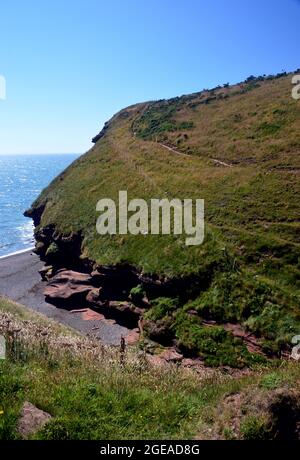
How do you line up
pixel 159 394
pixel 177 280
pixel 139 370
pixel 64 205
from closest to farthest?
pixel 159 394 → pixel 139 370 → pixel 177 280 → pixel 64 205

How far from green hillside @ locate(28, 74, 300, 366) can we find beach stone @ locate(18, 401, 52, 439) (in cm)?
2072

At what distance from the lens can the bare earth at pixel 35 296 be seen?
38.1m

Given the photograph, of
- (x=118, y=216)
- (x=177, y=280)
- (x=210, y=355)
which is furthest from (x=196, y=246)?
(x=118, y=216)

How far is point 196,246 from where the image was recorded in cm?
3862

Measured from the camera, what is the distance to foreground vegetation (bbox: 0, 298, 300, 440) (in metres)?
8.01

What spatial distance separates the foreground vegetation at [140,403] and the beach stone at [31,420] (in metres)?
0.11

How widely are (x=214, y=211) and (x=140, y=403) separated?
36.2 meters

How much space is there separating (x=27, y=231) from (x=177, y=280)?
237 feet

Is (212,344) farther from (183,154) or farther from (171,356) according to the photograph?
(183,154)

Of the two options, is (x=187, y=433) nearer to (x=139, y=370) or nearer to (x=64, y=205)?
(x=139, y=370)

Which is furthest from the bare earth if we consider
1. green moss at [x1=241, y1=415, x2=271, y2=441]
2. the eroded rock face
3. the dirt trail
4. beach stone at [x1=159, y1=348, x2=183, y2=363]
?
the dirt trail

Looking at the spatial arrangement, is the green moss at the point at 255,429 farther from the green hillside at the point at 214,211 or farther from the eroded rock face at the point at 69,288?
the eroded rock face at the point at 69,288

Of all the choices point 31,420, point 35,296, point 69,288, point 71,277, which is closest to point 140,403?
point 31,420

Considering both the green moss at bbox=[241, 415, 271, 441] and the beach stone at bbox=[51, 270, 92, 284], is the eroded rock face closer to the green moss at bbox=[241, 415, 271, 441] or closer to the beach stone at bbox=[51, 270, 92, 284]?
the beach stone at bbox=[51, 270, 92, 284]
